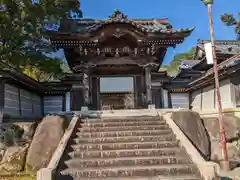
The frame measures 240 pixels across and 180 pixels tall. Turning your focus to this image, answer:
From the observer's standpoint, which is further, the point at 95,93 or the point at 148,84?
the point at 95,93

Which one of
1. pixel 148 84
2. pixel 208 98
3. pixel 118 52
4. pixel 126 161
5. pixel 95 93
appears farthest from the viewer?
pixel 95 93

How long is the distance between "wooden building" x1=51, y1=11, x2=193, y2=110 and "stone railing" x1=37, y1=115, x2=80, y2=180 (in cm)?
496

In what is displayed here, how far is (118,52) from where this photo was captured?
15016 mm

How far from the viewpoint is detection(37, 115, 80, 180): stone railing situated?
6.36m

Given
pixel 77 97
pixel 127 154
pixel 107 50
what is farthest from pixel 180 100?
pixel 127 154

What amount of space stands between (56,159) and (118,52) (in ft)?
29.3

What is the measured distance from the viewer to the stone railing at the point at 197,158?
6.57m

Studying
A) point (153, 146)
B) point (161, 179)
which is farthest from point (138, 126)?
point (161, 179)

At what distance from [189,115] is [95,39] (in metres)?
6.78

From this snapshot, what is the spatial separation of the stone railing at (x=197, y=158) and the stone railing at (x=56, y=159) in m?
3.85

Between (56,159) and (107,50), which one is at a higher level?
(107,50)

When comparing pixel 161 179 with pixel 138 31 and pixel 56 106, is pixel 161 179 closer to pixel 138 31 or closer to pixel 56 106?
pixel 138 31

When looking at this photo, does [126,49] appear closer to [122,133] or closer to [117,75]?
[117,75]

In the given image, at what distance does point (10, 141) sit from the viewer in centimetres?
1027
